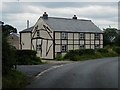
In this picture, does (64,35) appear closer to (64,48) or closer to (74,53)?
(64,48)

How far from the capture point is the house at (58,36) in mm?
52125

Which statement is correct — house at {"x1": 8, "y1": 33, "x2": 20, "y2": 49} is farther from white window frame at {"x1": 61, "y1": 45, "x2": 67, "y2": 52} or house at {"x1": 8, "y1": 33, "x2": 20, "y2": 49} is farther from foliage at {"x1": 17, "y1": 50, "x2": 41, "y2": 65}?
white window frame at {"x1": 61, "y1": 45, "x2": 67, "y2": 52}

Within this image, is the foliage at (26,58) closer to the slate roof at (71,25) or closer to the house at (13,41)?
the house at (13,41)

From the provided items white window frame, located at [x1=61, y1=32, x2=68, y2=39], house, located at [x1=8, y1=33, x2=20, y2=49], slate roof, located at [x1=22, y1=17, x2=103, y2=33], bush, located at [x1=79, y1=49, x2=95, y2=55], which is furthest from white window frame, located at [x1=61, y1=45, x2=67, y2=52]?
house, located at [x1=8, y1=33, x2=20, y2=49]

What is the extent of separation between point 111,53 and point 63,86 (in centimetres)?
3851

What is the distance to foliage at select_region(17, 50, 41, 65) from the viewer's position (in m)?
38.0

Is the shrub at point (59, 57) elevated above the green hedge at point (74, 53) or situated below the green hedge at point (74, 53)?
below

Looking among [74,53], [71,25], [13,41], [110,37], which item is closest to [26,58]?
[74,53]

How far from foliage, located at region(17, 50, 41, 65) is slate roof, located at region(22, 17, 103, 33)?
12667mm

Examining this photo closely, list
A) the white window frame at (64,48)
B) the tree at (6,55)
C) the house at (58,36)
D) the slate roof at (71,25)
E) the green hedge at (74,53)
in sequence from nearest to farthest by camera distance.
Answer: the tree at (6,55), the green hedge at (74,53), the house at (58,36), the white window frame at (64,48), the slate roof at (71,25)

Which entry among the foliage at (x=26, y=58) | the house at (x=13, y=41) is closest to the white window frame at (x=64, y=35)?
the house at (x=13, y=41)

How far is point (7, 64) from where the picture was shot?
16.8 metres

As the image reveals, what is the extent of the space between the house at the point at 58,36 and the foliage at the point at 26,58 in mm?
11839

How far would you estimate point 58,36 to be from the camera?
171 feet
